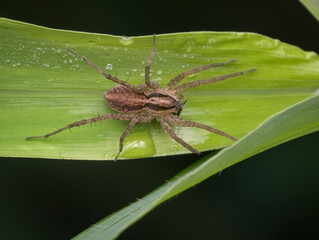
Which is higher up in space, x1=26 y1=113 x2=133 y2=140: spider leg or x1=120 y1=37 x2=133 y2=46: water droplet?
x1=120 y1=37 x2=133 y2=46: water droplet

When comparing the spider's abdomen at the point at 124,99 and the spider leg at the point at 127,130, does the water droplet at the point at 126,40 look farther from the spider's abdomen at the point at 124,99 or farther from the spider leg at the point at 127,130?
the spider leg at the point at 127,130

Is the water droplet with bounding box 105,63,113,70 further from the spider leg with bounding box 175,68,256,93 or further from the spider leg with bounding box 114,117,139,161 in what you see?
the spider leg with bounding box 175,68,256,93

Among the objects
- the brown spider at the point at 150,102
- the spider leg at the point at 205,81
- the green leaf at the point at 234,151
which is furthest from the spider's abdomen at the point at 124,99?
the green leaf at the point at 234,151

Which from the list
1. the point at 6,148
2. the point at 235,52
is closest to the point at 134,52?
the point at 235,52

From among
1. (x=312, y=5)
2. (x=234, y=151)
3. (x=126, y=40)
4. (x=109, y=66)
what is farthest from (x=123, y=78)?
(x=312, y=5)

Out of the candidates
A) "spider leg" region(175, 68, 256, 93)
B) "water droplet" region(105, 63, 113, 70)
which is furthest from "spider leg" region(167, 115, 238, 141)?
"water droplet" region(105, 63, 113, 70)

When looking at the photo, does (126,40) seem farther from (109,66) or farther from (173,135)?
(173,135)

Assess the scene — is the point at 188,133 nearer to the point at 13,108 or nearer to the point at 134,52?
the point at 134,52
